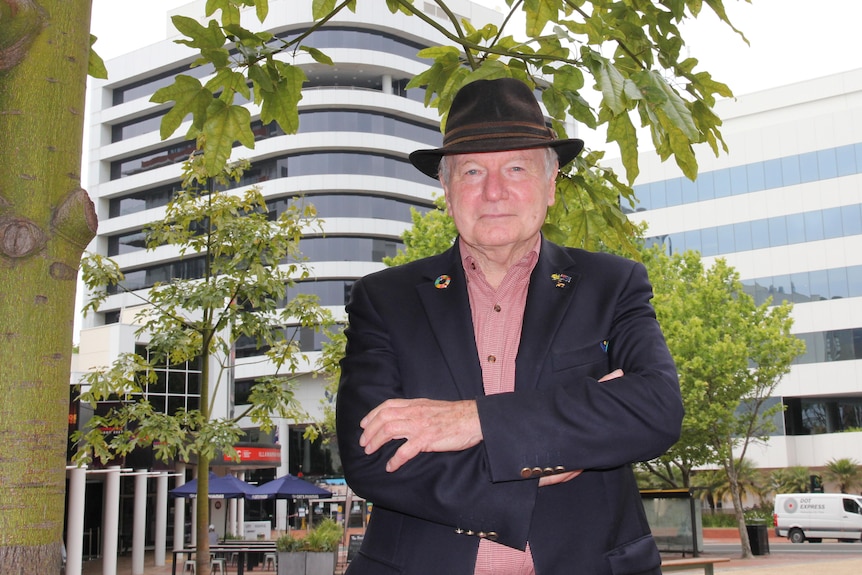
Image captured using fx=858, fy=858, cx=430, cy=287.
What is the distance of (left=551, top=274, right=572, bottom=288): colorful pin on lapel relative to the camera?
2.69 meters

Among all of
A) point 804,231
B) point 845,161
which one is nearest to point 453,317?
point 845,161

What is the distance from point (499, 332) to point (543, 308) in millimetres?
162

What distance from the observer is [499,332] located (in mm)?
2676

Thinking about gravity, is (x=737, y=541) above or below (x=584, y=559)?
below

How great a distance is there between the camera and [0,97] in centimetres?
228

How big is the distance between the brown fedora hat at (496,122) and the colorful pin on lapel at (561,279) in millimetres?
417

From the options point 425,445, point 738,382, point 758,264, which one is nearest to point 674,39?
point 425,445

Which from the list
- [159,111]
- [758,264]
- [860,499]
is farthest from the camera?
[159,111]

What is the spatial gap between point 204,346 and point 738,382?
23415 mm

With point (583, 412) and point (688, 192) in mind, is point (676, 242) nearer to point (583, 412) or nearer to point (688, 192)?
point (688, 192)

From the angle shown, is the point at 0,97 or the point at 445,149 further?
the point at 445,149

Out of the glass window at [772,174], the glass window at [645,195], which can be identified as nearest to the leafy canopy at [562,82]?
the glass window at [772,174]

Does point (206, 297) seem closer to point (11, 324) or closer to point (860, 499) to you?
point (11, 324)

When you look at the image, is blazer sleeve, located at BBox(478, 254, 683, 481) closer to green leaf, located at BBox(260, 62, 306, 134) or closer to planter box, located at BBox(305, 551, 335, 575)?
green leaf, located at BBox(260, 62, 306, 134)
